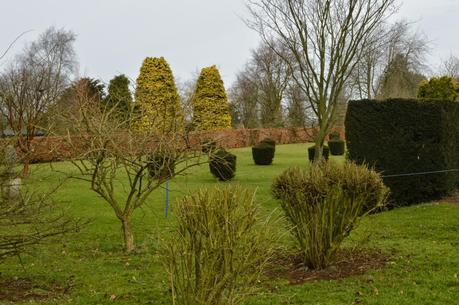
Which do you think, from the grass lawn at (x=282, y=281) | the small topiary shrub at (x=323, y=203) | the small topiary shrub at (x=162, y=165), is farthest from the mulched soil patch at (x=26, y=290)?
the small topiary shrub at (x=323, y=203)

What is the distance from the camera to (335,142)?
1216 inches

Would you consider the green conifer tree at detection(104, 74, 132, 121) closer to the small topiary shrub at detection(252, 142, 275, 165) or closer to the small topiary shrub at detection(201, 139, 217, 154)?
the small topiary shrub at detection(201, 139, 217, 154)

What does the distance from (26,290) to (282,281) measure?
3.10 m

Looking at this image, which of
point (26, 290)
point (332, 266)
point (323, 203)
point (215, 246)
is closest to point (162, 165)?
point (26, 290)

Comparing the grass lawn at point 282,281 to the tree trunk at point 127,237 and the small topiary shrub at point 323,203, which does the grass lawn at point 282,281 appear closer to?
the tree trunk at point 127,237

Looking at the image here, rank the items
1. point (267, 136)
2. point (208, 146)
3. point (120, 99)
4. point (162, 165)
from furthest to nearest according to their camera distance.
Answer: point (267, 136) → point (208, 146) → point (162, 165) → point (120, 99)

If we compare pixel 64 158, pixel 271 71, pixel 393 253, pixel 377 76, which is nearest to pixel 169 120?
pixel 64 158

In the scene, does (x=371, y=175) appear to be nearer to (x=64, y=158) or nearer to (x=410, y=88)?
(x=64, y=158)

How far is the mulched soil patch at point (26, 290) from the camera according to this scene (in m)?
5.91

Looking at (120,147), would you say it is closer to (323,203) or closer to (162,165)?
(162,165)

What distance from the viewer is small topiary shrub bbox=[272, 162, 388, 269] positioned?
625 centimetres

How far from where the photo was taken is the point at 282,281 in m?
5.94

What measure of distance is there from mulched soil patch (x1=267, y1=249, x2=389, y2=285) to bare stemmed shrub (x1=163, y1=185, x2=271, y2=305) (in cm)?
234

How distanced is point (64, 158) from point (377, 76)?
34421 mm
